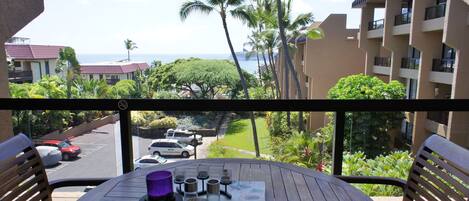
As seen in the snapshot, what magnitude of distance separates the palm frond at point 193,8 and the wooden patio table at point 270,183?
14.5 metres

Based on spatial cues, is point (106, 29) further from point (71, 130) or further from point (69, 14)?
point (71, 130)

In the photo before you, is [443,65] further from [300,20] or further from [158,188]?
[158,188]

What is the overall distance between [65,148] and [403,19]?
1448 centimetres

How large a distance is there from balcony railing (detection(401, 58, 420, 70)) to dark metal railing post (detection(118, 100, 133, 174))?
13.6m

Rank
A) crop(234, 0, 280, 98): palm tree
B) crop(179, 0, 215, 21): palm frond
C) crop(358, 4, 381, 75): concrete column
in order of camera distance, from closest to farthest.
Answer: crop(179, 0, 215, 21): palm frond → crop(234, 0, 280, 98): palm tree → crop(358, 4, 381, 75): concrete column

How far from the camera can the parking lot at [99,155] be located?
2045mm

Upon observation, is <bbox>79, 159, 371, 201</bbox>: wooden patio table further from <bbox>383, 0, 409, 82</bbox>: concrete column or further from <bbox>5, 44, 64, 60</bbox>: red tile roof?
<bbox>383, 0, 409, 82</bbox>: concrete column

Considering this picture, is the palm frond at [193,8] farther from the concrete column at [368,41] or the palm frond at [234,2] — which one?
the concrete column at [368,41]

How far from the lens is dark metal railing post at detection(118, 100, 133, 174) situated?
77.1 inches

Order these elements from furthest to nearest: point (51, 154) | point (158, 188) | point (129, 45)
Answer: point (129, 45) < point (51, 154) < point (158, 188)

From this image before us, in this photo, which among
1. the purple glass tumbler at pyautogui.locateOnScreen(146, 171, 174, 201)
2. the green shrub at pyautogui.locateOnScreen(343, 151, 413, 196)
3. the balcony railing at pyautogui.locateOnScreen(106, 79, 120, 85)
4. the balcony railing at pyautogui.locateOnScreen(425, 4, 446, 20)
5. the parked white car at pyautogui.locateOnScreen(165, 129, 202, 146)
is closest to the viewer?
the purple glass tumbler at pyautogui.locateOnScreen(146, 171, 174, 201)

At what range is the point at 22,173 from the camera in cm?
129

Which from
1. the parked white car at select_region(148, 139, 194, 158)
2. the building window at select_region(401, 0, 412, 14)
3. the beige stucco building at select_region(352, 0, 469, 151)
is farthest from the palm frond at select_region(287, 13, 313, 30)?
the parked white car at select_region(148, 139, 194, 158)

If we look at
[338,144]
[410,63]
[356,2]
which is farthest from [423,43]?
[338,144]
